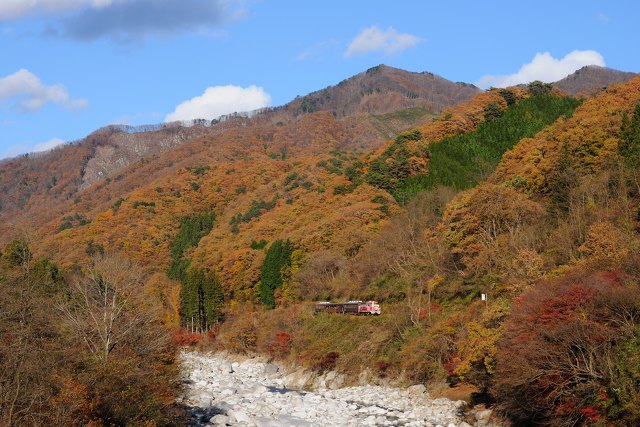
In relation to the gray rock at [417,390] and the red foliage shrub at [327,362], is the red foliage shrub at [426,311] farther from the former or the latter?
the gray rock at [417,390]

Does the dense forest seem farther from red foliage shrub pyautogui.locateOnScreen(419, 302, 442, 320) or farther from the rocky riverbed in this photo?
the rocky riverbed

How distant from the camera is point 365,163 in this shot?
316ft

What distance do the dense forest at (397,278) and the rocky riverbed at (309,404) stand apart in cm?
174

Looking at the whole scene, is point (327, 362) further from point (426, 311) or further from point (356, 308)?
point (426, 311)

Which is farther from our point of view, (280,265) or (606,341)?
(280,265)

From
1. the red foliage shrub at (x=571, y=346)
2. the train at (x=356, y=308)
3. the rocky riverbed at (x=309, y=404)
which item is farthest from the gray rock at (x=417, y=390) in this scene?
the train at (x=356, y=308)

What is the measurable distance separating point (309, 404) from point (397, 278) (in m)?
19.7

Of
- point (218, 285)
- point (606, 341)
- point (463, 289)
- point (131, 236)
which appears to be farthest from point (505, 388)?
point (131, 236)

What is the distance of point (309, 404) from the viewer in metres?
36.5

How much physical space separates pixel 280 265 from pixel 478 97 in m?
58.8

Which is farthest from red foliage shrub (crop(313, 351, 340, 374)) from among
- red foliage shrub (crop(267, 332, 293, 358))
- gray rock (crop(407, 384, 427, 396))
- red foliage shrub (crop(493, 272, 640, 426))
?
red foliage shrub (crop(493, 272, 640, 426))

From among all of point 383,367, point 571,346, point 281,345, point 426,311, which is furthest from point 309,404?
point 571,346

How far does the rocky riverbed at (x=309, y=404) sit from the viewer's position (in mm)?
30953

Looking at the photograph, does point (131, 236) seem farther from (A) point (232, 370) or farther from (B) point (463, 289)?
(B) point (463, 289)
